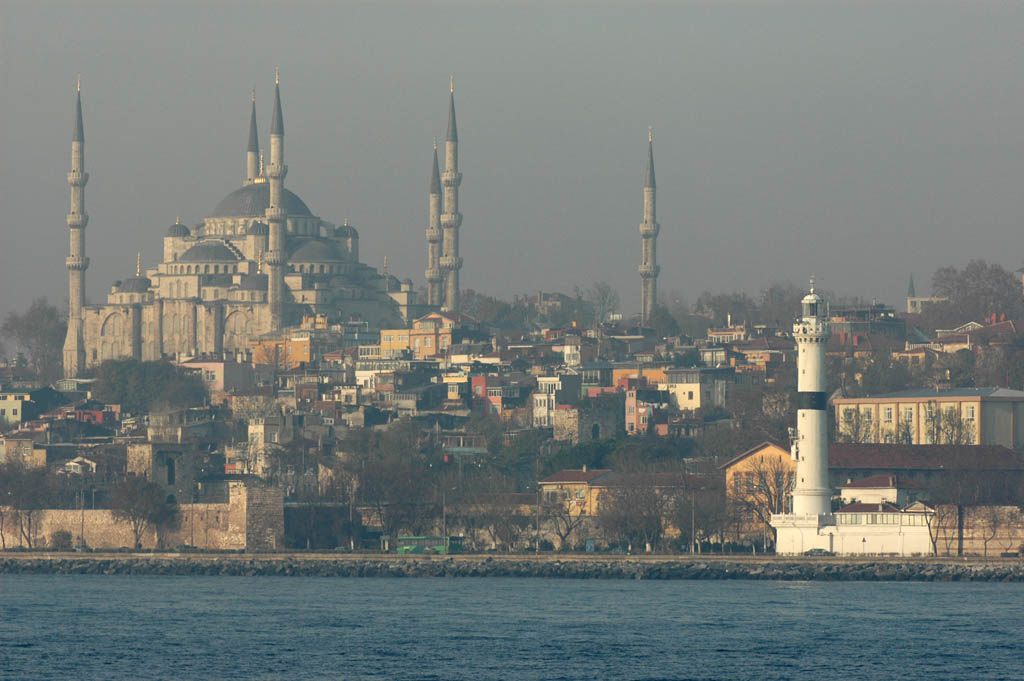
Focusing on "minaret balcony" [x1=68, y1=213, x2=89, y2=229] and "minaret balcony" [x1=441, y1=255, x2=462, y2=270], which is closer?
"minaret balcony" [x1=68, y1=213, x2=89, y2=229]

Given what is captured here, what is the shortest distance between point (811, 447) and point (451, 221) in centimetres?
5549

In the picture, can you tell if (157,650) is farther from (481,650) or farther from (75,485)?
(75,485)

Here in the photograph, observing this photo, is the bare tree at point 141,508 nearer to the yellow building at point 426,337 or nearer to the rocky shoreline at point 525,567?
the rocky shoreline at point 525,567

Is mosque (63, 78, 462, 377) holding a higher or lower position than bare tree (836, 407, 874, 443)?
higher

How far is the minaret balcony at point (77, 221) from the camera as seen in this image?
314 feet

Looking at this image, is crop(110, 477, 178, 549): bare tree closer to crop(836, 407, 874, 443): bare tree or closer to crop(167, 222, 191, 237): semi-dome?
crop(836, 407, 874, 443): bare tree

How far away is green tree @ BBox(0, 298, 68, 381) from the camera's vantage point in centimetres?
10175

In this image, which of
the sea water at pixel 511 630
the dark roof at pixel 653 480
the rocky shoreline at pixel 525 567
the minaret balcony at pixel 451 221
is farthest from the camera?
the minaret balcony at pixel 451 221

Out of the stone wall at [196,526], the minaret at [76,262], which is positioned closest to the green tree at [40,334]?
the minaret at [76,262]

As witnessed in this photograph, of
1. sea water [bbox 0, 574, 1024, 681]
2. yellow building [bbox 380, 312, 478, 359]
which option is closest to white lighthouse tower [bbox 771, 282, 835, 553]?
sea water [bbox 0, 574, 1024, 681]

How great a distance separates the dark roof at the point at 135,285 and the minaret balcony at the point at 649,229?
21053mm

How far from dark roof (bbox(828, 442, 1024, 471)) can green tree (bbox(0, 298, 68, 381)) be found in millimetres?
55210

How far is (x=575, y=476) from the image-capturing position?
5331 cm

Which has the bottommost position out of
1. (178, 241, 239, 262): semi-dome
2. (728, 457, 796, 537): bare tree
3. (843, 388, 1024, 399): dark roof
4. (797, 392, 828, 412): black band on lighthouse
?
(728, 457, 796, 537): bare tree
